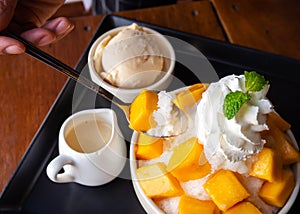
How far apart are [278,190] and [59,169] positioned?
0.38 metres

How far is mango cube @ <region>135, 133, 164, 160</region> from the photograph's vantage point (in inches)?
30.6

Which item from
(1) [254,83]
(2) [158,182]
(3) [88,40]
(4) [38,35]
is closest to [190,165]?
(2) [158,182]

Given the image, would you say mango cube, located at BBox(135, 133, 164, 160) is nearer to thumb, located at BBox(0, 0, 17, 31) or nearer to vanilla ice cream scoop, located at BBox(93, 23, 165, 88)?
vanilla ice cream scoop, located at BBox(93, 23, 165, 88)

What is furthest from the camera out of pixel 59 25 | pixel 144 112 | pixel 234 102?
pixel 59 25

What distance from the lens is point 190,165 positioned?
2.37 ft

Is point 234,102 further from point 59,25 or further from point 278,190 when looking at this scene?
point 59,25

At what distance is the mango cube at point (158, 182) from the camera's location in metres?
0.72

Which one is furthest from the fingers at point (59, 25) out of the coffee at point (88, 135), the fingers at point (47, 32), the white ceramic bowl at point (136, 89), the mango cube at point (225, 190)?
the mango cube at point (225, 190)

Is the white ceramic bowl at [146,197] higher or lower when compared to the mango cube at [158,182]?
lower

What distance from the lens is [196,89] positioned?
84 cm

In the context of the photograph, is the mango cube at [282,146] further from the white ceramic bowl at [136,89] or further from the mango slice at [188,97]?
the white ceramic bowl at [136,89]

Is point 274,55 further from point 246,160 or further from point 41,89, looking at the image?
point 41,89

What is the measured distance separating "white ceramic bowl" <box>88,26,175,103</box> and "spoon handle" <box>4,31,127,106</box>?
17 mm

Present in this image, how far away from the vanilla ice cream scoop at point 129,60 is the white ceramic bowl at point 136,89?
0.01 m
